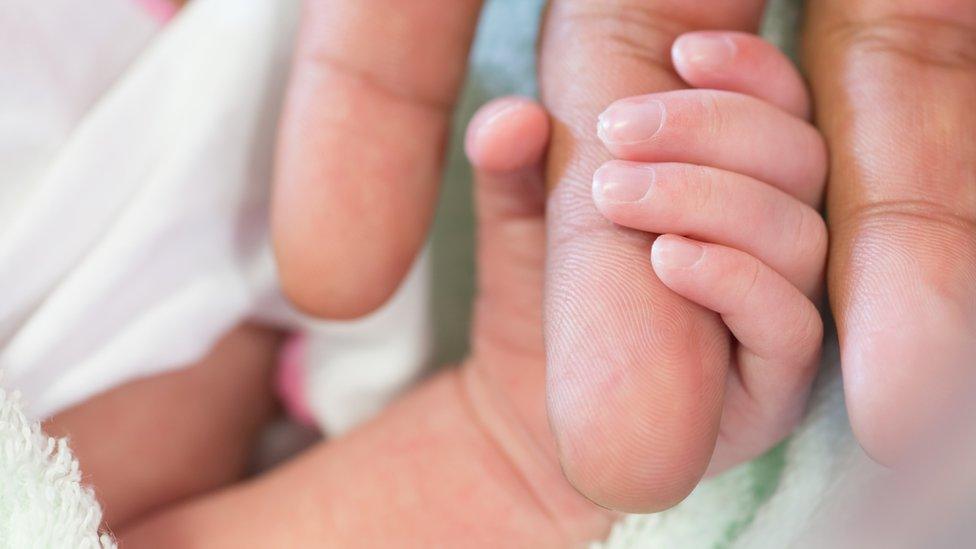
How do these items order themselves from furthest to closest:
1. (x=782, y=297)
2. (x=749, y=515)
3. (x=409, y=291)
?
(x=409, y=291) → (x=749, y=515) → (x=782, y=297)

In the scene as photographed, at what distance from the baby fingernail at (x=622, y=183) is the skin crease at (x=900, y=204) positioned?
91mm

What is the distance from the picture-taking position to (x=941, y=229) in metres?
0.37

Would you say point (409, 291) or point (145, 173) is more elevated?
point (145, 173)

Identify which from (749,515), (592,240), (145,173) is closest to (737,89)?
(592,240)

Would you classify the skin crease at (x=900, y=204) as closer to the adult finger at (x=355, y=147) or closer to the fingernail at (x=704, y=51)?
the fingernail at (x=704, y=51)

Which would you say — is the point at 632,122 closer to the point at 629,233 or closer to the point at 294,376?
the point at 629,233

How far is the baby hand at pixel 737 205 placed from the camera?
363mm

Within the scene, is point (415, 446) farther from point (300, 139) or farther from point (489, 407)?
point (300, 139)

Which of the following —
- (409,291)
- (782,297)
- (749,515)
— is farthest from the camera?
(409,291)

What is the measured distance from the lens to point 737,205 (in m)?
0.38

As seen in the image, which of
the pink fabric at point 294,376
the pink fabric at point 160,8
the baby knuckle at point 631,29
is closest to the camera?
the baby knuckle at point 631,29

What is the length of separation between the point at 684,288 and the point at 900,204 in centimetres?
10

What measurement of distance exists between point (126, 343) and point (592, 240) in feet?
1.02

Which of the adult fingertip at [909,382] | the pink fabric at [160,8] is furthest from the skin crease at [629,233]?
the pink fabric at [160,8]
